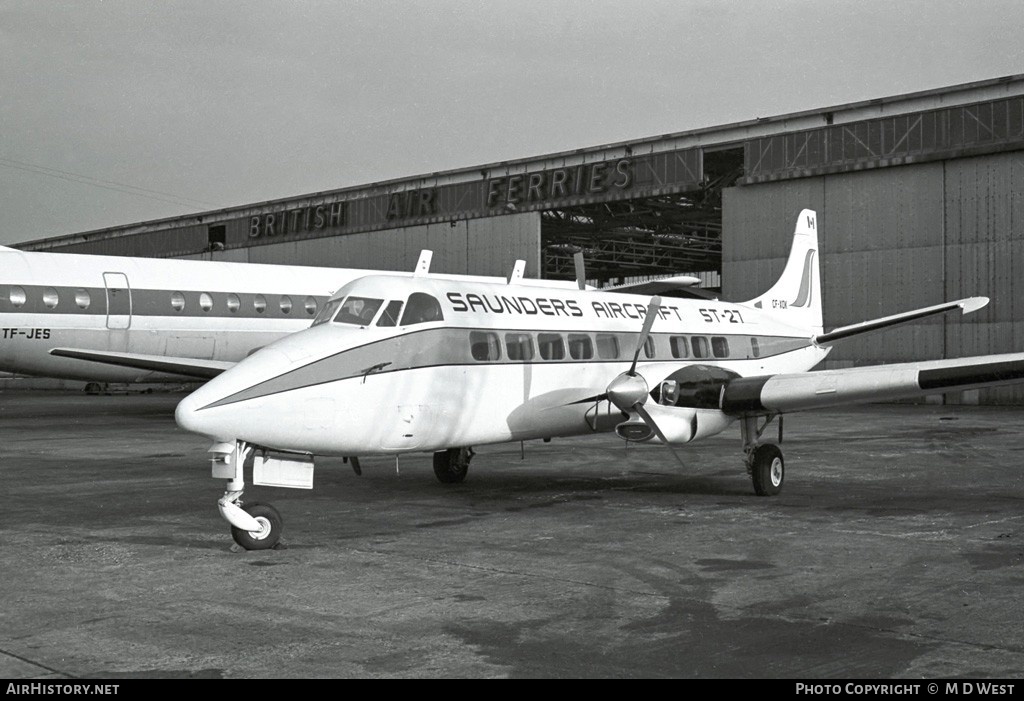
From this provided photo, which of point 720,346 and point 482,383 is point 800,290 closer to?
point 720,346

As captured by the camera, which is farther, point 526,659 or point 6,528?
point 6,528

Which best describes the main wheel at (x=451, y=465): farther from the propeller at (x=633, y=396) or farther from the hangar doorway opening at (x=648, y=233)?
the hangar doorway opening at (x=648, y=233)

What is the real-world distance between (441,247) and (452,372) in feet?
116

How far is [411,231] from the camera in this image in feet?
157

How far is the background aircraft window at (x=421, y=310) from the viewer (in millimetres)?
11441

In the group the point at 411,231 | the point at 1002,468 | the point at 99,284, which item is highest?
the point at 411,231

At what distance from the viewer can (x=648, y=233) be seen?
51.8 m

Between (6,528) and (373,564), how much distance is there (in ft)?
14.8

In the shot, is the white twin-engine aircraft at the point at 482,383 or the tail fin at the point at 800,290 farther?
the tail fin at the point at 800,290

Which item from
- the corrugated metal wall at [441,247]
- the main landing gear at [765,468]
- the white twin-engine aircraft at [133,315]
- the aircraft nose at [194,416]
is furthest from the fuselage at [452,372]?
the corrugated metal wall at [441,247]

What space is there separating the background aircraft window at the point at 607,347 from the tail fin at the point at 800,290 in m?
5.82

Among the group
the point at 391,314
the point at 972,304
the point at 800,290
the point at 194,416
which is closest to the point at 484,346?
the point at 391,314
